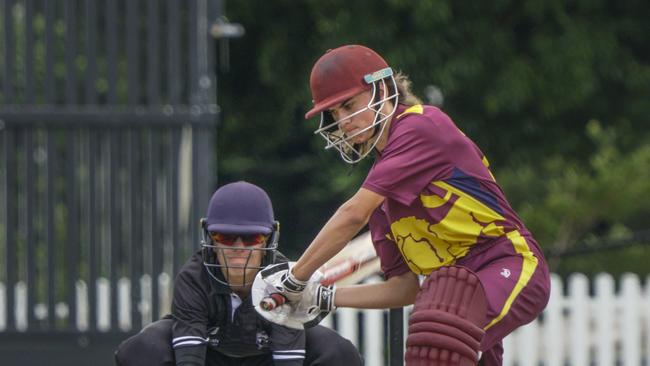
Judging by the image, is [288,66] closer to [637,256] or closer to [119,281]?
[637,256]

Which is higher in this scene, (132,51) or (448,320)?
(132,51)

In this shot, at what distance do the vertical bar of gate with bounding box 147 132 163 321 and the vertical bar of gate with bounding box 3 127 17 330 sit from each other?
0.92m

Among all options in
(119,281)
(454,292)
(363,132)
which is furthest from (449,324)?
(119,281)

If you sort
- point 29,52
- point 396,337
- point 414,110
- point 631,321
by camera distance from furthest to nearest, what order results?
point 631,321
point 29,52
point 396,337
point 414,110

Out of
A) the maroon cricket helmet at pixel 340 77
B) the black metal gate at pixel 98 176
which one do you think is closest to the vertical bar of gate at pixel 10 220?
the black metal gate at pixel 98 176

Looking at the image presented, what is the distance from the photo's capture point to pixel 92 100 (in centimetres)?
1002

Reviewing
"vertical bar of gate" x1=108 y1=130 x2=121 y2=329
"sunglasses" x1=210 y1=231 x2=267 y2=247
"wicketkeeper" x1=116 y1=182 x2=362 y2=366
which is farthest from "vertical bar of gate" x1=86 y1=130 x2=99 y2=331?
"sunglasses" x1=210 y1=231 x2=267 y2=247

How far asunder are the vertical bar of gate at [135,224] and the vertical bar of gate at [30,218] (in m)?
0.65

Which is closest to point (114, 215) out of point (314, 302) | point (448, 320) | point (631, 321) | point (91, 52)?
point (91, 52)

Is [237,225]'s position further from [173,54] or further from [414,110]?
[173,54]

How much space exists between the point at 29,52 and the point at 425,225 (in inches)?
210

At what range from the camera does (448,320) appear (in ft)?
16.9

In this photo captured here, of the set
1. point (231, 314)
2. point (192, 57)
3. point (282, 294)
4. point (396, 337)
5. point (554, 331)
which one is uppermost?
point (192, 57)

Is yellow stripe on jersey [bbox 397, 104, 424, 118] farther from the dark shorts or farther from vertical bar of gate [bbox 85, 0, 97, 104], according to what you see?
vertical bar of gate [bbox 85, 0, 97, 104]
